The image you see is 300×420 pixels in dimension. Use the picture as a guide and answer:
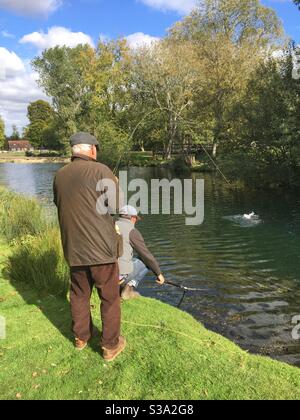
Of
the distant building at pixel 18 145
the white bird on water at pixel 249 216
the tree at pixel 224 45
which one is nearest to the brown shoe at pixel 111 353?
the white bird on water at pixel 249 216

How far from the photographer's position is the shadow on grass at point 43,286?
5.79m

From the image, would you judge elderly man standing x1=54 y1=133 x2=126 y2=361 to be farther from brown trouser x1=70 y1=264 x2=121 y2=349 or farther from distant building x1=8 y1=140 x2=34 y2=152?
distant building x1=8 y1=140 x2=34 y2=152

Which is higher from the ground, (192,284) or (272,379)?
(272,379)

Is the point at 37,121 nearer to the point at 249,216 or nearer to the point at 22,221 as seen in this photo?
the point at 249,216

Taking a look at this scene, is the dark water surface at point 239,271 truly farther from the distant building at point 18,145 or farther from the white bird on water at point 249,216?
the distant building at point 18,145

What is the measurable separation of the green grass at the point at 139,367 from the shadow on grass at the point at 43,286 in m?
A: 0.05

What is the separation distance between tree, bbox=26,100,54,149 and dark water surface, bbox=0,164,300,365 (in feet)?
309

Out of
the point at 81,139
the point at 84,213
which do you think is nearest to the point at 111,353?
the point at 84,213

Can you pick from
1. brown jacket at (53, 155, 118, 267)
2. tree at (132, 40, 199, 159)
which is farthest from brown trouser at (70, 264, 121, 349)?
tree at (132, 40, 199, 159)

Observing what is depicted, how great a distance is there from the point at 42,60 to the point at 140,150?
2119cm

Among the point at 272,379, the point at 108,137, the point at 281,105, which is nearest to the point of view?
the point at 272,379

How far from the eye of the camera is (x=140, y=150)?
71.4m
